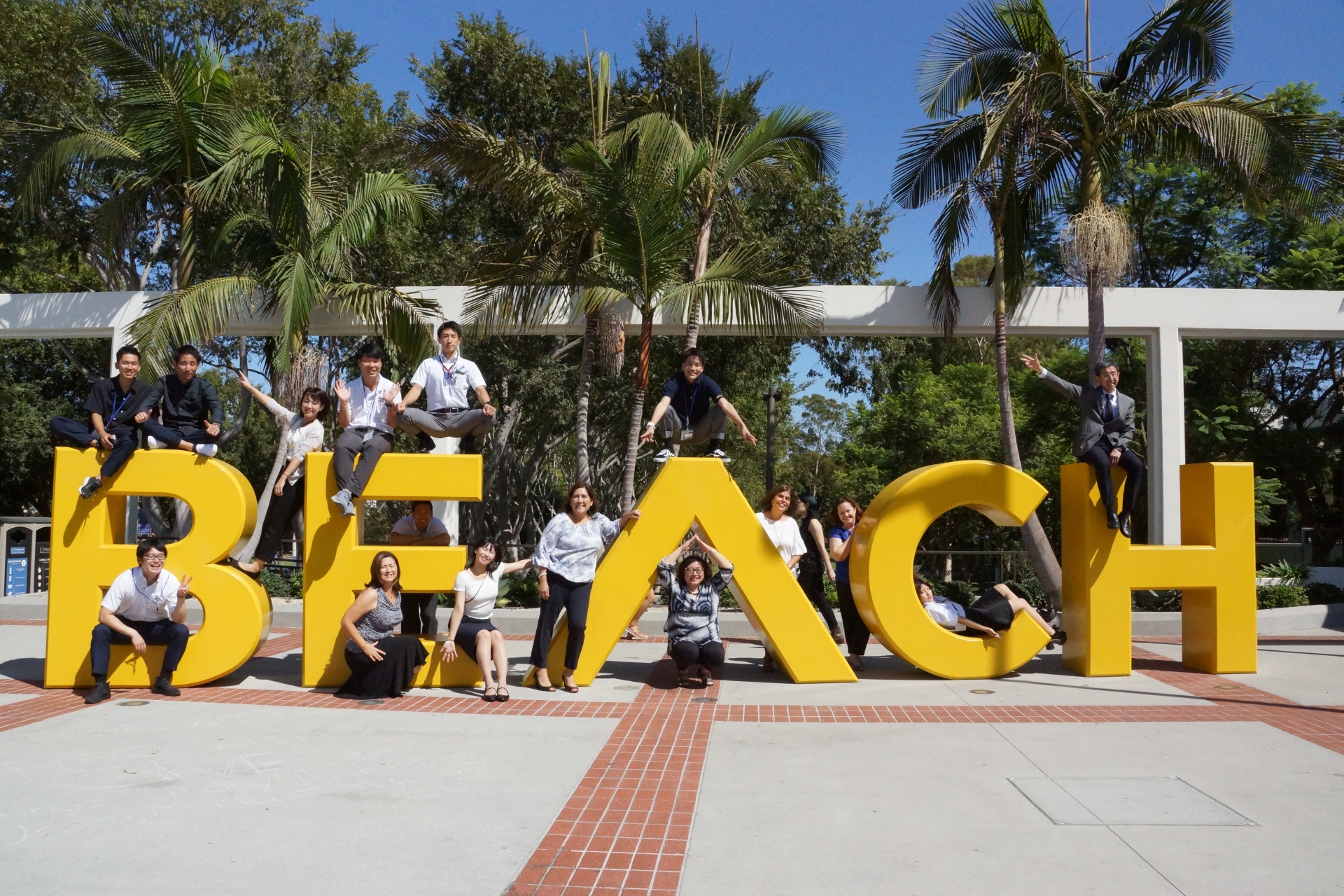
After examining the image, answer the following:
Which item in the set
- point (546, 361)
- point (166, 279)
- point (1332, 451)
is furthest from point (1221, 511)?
point (166, 279)

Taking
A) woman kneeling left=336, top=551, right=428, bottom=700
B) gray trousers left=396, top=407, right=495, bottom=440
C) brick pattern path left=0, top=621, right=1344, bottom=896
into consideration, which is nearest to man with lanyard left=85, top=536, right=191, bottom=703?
brick pattern path left=0, top=621, right=1344, bottom=896

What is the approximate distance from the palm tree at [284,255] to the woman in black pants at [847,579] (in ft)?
19.0

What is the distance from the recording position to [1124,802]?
530cm

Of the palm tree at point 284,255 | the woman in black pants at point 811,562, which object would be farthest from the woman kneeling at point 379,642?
Result: the palm tree at point 284,255

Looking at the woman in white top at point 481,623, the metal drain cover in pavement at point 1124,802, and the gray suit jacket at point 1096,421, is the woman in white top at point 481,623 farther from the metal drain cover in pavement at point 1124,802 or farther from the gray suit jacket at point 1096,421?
the gray suit jacket at point 1096,421

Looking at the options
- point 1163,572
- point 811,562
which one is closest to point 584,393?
point 811,562

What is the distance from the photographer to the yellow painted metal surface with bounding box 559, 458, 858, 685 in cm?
865

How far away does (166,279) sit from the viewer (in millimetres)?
23844

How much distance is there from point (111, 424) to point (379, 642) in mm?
2948

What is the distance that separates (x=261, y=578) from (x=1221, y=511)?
12.2m

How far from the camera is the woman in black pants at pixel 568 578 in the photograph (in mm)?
8414

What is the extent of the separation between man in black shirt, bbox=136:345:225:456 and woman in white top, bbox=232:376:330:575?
388 millimetres

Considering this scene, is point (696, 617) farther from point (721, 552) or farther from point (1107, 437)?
point (1107, 437)

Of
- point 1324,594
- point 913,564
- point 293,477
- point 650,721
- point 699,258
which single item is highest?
point 699,258
